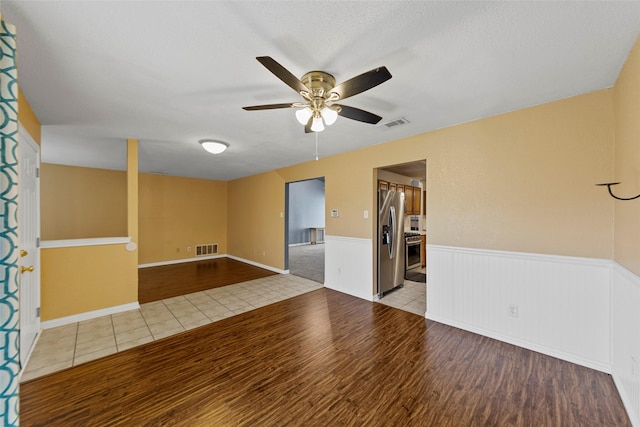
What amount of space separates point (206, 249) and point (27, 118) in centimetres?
523

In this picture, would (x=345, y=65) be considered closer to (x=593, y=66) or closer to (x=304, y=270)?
(x=593, y=66)

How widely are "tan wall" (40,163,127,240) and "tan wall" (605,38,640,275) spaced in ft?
26.5

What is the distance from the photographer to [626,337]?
1.72 metres

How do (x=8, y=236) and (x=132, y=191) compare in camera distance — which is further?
(x=132, y=191)

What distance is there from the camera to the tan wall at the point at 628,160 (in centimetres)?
154

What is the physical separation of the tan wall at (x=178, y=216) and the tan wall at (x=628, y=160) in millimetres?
7784

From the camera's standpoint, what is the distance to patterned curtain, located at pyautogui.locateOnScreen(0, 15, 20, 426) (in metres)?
1.09

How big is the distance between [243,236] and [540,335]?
20.5ft

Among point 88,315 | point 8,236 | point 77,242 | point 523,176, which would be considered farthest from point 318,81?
point 88,315

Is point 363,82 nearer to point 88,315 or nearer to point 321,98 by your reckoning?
point 321,98

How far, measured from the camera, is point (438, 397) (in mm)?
1799

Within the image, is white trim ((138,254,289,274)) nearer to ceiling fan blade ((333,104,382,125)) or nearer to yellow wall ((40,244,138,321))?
yellow wall ((40,244,138,321))

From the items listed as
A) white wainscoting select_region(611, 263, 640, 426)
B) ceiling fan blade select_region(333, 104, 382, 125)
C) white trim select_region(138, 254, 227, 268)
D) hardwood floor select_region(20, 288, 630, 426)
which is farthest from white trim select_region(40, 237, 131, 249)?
white wainscoting select_region(611, 263, 640, 426)

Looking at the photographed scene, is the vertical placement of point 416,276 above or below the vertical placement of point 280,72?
below
